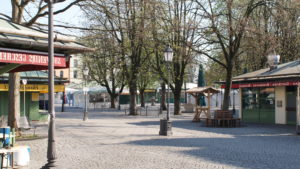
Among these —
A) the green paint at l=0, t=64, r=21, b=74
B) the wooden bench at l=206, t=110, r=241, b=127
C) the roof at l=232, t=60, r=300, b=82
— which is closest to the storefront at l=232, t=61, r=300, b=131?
the roof at l=232, t=60, r=300, b=82

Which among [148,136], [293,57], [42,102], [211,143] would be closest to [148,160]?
[211,143]

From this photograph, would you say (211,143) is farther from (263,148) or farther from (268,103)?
(268,103)

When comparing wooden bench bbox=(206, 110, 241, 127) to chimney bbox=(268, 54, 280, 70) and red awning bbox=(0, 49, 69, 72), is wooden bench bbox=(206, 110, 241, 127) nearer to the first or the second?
chimney bbox=(268, 54, 280, 70)

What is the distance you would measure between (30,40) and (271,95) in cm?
1882

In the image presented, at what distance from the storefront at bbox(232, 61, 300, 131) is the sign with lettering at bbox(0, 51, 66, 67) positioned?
15.1m

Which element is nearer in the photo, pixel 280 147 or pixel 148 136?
pixel 280 147

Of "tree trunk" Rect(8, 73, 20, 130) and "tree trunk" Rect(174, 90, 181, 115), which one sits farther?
"tree trunk" Rect(174, 90, 181, 115)

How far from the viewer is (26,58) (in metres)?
8.23

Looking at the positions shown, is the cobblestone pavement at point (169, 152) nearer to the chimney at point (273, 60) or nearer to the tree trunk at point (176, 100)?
the chimney at point (273, 60)

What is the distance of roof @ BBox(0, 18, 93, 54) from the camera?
7.78 m

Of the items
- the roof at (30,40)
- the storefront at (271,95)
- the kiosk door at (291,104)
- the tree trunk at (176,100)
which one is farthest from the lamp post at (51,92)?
the tree trunk at (176,100)

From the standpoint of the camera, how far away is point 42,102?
43.0m

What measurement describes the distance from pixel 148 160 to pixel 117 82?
40124 millimetres

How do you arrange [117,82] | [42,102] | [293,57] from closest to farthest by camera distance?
[293,57] < [42,102] < [117,82]
